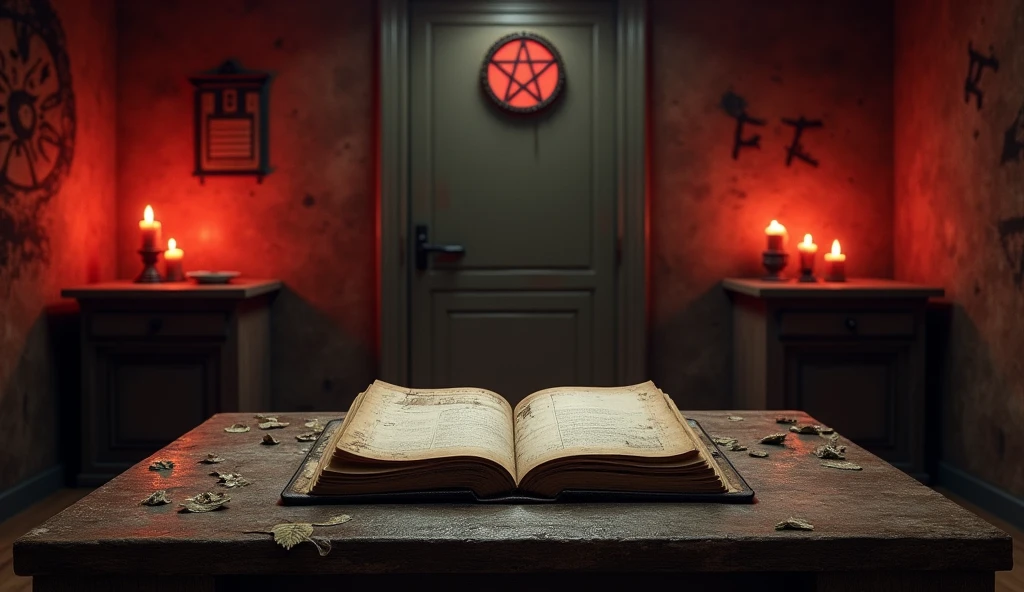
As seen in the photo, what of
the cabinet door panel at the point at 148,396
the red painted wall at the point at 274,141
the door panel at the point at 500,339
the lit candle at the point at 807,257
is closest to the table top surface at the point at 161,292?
the cabinet door panel at the point at 148,396

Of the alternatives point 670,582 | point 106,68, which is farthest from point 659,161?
point 670,582

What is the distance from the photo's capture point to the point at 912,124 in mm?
3941

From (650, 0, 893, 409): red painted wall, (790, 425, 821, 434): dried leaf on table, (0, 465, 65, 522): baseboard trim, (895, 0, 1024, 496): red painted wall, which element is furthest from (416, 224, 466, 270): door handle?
(790, 425, 821, 434): dried leaf on table

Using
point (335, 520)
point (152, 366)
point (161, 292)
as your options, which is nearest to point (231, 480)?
point (335, 520)

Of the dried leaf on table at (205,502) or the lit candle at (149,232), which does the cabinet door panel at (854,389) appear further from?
the dried leaf on table at (205,502)

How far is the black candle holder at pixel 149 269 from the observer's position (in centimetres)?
375

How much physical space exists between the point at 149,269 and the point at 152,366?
41 cm

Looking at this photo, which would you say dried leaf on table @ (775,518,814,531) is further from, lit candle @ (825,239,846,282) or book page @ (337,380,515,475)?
lit candle @ (825,239,846,282)

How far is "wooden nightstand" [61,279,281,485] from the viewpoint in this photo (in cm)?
354

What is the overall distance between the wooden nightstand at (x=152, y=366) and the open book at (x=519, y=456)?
2273 millimetres

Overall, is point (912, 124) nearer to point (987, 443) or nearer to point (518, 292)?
point (987, 443)

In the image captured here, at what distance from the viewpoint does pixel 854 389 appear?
3674mm

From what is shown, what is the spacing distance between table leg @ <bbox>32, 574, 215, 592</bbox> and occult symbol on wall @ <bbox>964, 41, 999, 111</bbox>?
3189mm

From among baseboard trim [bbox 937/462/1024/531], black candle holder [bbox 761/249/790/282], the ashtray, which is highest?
black candle holder [bbox 761/249/790/282]
